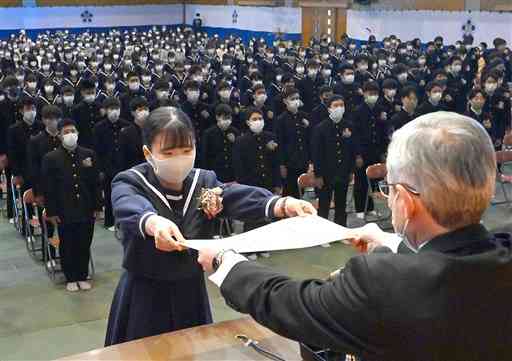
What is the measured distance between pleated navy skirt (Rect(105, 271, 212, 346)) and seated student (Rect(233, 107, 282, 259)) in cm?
453

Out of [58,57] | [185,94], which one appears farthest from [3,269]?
[58,57]

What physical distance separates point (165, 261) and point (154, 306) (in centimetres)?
23

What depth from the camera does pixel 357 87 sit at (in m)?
12.9

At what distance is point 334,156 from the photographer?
8305mm

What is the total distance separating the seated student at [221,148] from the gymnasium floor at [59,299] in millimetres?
1179

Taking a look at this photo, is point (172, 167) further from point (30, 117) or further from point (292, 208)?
point (30, 117)

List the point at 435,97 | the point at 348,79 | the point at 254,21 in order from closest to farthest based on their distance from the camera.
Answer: the point at 435,97, the point at 348,79, the point at 254,21

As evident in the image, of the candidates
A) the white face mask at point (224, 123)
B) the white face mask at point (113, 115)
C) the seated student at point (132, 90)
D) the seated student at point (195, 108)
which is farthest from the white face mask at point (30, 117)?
the seated student at point (132, 90)

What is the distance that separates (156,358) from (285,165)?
238 inches

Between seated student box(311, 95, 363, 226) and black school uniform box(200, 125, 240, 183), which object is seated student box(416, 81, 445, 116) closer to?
seated student box(311, 95, 363, 226)

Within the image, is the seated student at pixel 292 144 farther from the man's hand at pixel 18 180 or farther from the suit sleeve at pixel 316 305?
the suit sleeve at pixel 316 305

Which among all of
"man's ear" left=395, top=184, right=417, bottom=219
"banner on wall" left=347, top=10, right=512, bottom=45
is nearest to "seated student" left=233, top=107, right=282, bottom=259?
"man's ear" left=395, top=184, right=417, bottom=219

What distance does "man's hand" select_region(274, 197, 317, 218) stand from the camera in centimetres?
279

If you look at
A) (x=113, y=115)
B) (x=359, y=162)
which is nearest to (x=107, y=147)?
(x=113, y=115)
